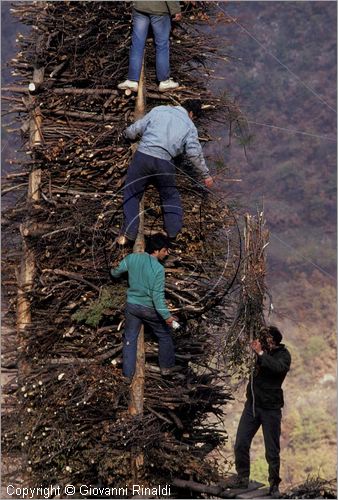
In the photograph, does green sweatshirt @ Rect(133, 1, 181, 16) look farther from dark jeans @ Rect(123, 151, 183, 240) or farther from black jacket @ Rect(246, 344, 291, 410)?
black jacket @ Rect(246, 344, 291, 410)

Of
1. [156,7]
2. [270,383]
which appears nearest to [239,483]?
[270,383]

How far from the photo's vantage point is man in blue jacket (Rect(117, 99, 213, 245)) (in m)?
9.45

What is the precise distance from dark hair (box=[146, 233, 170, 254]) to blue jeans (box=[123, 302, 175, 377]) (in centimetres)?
49

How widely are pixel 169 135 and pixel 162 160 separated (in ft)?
0.69

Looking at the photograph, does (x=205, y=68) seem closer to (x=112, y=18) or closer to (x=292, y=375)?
(x=112, y=18)

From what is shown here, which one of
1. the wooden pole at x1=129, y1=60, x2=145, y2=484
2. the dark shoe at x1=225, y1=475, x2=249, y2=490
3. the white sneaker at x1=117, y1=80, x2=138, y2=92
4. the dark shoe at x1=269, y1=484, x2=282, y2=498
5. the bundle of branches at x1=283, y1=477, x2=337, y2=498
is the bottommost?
the dark shoe at x1=225, y1=475, x2=249, y2=490

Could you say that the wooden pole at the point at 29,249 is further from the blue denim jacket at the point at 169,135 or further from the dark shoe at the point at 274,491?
the dark shoe at the point at 274,491

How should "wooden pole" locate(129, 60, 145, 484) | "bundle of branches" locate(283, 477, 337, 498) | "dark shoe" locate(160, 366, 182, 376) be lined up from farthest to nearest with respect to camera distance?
"dark shoe" locate(160, 366, 182, 376), "wooden pole" locate(129, 60, 145, 484), "bundle of branches" locate(283, 477, 337, 498)

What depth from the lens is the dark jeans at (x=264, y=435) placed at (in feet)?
31.8

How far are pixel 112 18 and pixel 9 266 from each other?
2259 millimetres

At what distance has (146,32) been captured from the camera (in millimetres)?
9891

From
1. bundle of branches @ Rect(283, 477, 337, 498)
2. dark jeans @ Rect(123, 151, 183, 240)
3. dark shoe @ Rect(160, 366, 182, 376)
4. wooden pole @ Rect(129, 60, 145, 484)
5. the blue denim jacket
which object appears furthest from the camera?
dark shoe @ Rect(160, 366, 182, 376)

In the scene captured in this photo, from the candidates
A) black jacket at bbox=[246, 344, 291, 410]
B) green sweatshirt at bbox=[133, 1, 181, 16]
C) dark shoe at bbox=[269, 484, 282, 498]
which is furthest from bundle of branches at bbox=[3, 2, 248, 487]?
dark shoe at bbox=[269, 484, 282, 498]

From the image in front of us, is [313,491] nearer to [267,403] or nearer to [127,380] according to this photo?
[267,403]
